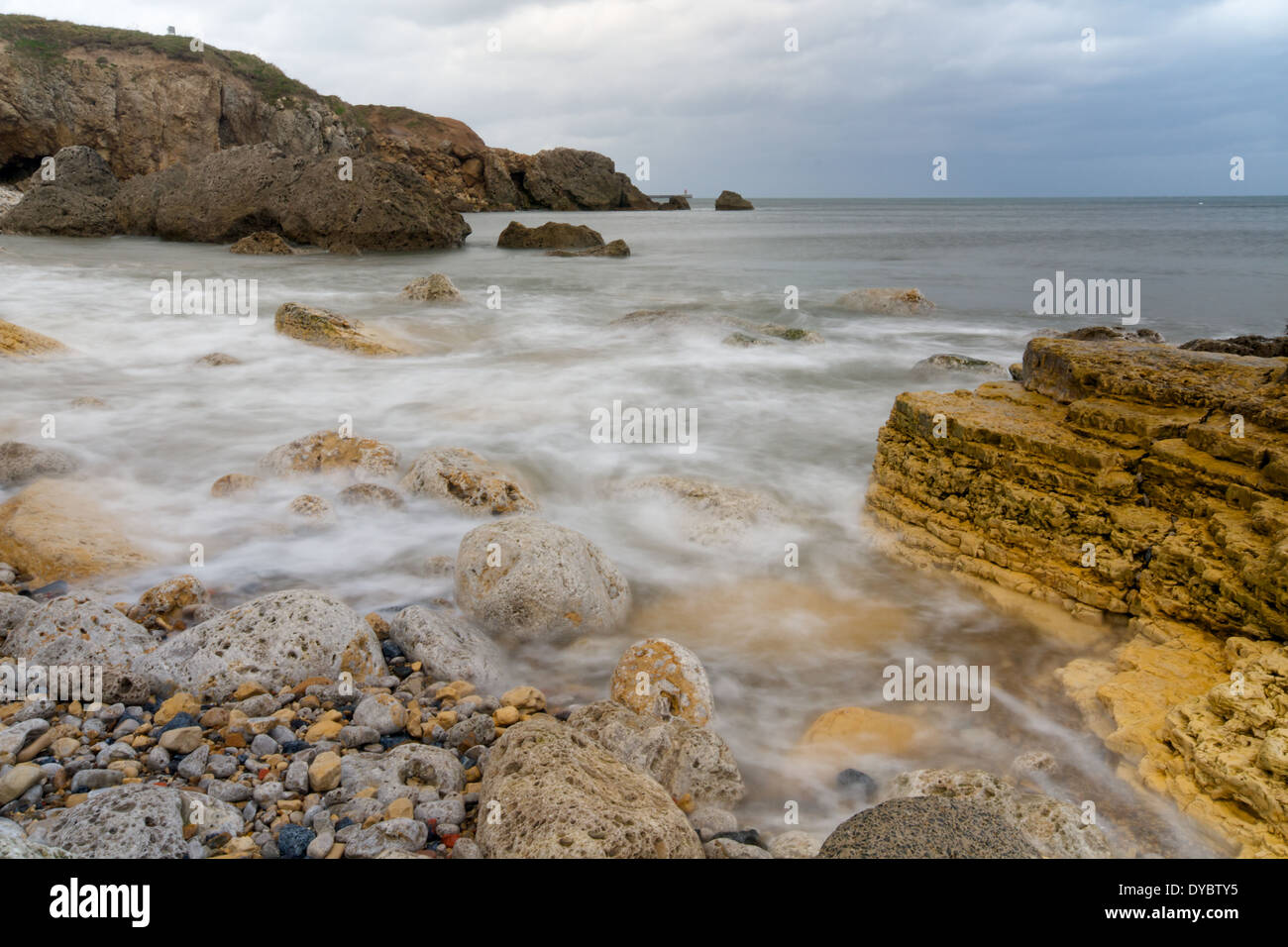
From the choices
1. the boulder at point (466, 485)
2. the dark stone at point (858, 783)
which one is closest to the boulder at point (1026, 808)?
the dark stone at point (858, 783)

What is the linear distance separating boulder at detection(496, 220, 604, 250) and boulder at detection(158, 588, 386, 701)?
76.9 ft

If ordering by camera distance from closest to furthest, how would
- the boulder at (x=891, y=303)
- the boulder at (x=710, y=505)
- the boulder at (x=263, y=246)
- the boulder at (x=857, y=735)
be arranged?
1. the boulder at (x=857, y=735)
2. the boulder at (x=710, y=505)
3. the boulder at (x=891, y=303)
4. the boulder at (x=263, y=246)

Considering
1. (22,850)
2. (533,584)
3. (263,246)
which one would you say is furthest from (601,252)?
(22,850)

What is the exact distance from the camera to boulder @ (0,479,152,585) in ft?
14.5

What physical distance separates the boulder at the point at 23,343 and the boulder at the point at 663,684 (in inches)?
343

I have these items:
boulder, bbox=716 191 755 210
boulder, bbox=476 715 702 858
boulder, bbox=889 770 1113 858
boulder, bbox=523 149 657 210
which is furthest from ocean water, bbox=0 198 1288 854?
boulder, bbox=716 191 755 210

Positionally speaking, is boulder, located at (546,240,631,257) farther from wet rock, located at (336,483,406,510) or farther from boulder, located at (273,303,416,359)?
wet rock, located at (336,483,406,510)

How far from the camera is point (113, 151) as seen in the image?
37.8 meters

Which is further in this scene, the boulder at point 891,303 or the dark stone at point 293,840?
the boulder at point 891,303

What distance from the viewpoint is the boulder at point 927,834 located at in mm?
2273

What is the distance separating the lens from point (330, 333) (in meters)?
10.1

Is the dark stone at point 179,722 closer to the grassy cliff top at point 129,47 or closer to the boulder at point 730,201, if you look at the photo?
the grassy cliff top at point 129,47

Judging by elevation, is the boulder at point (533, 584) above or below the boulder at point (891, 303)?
A: below
